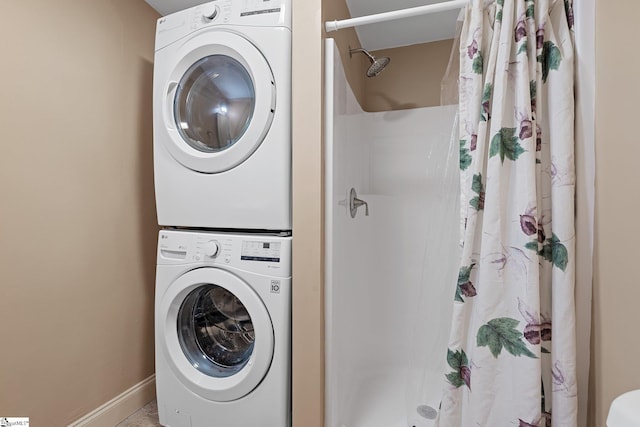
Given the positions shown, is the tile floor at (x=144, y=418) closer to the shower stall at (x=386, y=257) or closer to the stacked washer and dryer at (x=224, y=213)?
the stacked washer and dryer at (x=224, y=213)

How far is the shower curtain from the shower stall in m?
0.12

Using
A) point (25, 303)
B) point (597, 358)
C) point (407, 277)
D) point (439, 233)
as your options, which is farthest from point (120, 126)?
point (597, 358)

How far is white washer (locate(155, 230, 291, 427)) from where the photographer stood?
124 centimetres

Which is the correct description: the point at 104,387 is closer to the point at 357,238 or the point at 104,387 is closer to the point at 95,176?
the point at 95,176

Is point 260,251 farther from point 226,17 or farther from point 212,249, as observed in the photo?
point 226,17

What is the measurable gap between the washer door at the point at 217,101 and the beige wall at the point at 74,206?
1.32 feet

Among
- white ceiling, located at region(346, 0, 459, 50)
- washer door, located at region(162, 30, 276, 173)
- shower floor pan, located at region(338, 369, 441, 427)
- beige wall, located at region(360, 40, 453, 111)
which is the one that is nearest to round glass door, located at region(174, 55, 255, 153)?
washer door, located at region(162, 30, 276, 173)

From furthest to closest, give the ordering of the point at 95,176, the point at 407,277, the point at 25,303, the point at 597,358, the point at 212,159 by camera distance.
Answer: the point at 407,277, the point at 95,176, the point at 212,159, the point at 25,303, the point at 597,358

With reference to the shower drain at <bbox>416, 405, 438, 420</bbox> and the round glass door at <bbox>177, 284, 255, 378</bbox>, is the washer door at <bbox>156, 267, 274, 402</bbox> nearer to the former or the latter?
the round glass door at <bbox>177, 284, 255, 378</bbox>

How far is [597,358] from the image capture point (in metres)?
0.93

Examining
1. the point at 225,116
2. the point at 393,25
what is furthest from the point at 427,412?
the point at 393,25

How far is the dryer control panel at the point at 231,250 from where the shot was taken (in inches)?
49.5

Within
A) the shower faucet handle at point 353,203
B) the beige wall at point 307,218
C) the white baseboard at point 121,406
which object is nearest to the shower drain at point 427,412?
the beige wall at point 307,218

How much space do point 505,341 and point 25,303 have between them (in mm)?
1770
